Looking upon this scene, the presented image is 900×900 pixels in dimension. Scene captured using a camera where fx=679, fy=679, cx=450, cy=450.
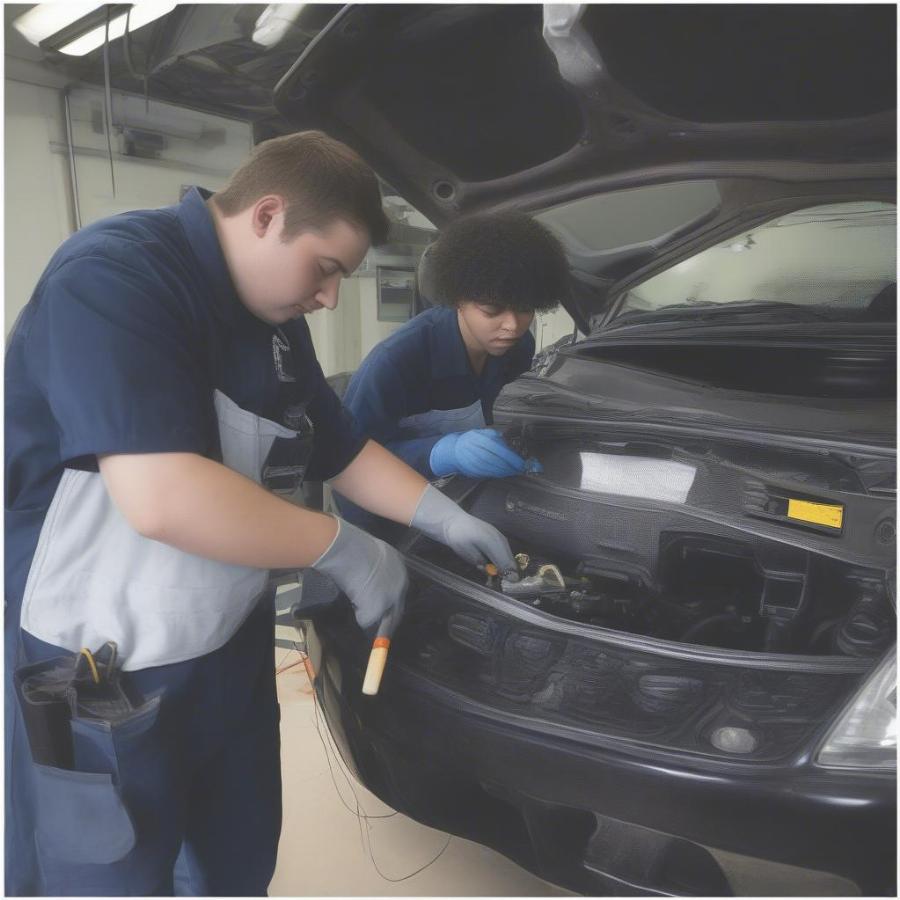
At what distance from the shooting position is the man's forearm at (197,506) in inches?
27.6

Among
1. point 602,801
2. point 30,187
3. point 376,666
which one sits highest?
point 30,187

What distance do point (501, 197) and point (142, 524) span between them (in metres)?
1.19

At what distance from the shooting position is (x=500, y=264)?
1.50 metres

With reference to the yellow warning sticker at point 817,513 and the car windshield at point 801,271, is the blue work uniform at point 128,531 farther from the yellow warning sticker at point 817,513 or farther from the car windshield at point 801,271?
the car windshield at point 801,271

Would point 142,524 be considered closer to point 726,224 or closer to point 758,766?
point 758,766

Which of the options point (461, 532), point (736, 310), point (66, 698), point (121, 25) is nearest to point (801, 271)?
point (736, 310)

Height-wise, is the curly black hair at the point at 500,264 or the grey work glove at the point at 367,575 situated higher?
the curly black hair at the point at 500,264

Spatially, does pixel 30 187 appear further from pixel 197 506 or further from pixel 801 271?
pixel 801 271

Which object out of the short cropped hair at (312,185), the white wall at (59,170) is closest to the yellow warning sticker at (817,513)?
the short cropped hair at (312,185)

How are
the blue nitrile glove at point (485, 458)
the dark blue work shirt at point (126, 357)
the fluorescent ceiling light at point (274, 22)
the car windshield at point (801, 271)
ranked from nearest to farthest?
the dark blue work shirt at point (126, 357) → the blue nitrile glove at point (485, 458) → the car windshield at point (801, 271) → the fluorescent ceiling light at point (274, 22)

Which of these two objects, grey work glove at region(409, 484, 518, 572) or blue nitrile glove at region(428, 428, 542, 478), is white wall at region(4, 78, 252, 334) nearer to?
blue nitrile glove at region(428, 428, 542, 478)

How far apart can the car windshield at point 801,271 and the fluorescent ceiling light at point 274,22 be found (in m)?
1.21

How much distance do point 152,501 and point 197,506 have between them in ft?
0.14

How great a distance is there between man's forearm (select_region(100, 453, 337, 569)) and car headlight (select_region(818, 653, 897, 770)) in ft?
2.14
